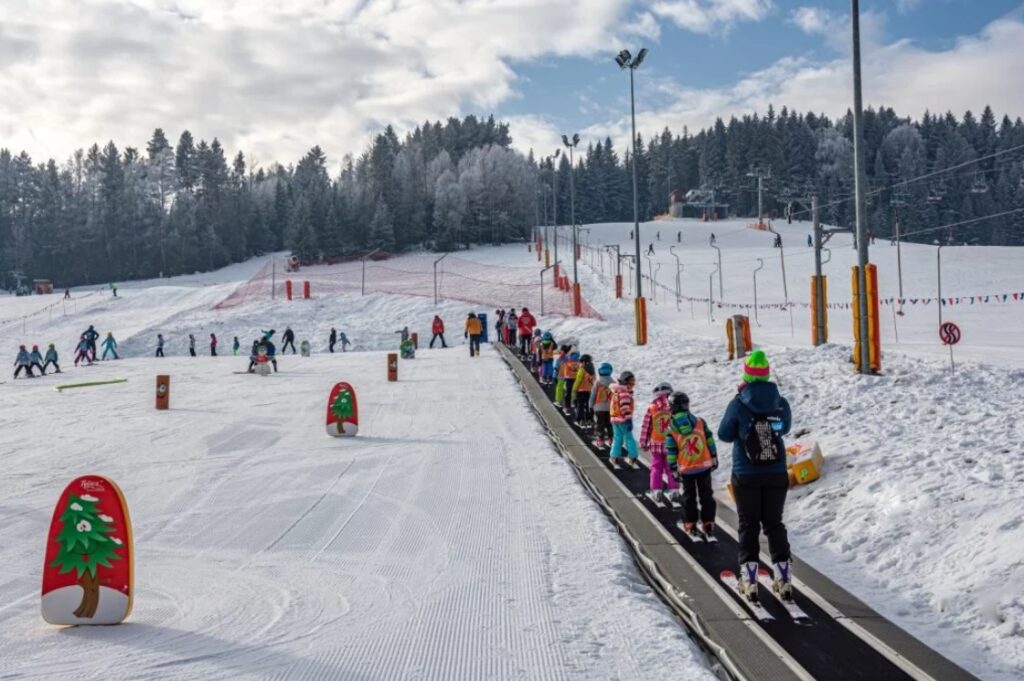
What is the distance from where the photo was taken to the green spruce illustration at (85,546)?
17.8 ft

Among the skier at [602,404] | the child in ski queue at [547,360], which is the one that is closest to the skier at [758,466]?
the skier at [602,404]

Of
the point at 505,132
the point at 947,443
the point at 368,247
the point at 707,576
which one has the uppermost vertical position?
the point at 505,132

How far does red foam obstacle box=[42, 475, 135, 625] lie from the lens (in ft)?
17.8

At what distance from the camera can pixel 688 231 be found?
10294 centimetres

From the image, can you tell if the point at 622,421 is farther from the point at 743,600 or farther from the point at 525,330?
the point at 525,330

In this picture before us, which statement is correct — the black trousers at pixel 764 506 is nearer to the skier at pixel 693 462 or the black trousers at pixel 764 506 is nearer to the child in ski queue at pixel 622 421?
the skier at pixel 693 462

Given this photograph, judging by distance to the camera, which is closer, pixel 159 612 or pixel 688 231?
pixel 159 612

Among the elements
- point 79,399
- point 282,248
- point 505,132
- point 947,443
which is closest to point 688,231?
point 505,132

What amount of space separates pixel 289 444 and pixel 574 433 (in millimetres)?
5059

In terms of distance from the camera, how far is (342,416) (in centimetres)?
1477

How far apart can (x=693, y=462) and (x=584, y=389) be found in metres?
6.90

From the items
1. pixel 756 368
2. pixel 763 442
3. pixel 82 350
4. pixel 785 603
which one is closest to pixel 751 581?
pixel 785 603

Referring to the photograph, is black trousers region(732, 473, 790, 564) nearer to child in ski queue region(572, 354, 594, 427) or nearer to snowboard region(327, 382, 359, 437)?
child in ski queue region(572, 354, 594, 427)

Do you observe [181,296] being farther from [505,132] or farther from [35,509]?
[505,132]
